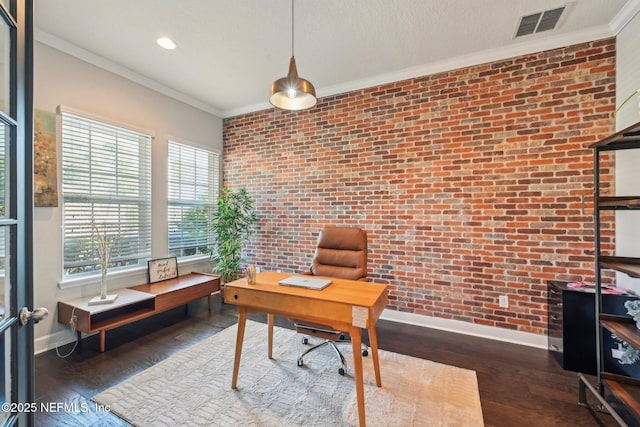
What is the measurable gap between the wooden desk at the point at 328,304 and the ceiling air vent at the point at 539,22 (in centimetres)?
251

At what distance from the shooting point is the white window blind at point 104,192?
2729 mm

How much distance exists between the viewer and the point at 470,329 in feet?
9.46

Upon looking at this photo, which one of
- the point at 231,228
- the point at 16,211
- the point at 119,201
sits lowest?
the point at 231,228

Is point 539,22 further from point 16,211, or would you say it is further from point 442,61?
point 16,211

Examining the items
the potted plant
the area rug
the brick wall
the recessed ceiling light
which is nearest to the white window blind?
the potted plant

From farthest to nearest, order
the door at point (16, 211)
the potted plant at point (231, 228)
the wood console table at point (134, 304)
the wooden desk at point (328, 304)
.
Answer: the potted plant at point (231, 228) < the wood console table at point (134, 304) < the wooden desk at point (328, 304) < the door at point (16, 211)

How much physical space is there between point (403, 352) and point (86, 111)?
391 cm

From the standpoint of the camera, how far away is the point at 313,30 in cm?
A: 242

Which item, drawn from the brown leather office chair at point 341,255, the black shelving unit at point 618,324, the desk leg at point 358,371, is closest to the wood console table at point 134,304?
the brown leather office chair at point 341,255

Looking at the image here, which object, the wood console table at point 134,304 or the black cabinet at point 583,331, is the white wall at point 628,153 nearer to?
the black cabinet at point 583,331

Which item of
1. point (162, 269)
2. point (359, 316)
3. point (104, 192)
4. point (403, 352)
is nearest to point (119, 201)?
point (104, 192)

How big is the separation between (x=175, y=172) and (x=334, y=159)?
86.5 inches

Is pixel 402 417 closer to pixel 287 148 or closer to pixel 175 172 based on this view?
pixel 287 148

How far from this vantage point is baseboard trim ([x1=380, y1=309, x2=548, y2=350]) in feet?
8.68
